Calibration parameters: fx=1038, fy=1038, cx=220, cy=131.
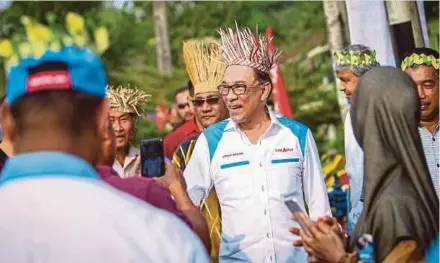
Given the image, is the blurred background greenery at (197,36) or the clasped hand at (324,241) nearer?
the clasped hand at (324,241)

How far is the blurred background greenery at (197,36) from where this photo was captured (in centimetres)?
2381

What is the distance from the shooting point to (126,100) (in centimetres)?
754

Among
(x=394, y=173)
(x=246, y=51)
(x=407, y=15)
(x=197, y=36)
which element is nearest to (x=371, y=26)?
(x=407, y=15)

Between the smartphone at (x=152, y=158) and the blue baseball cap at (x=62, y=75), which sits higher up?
the blue baseball cap at (x=62, y=75)

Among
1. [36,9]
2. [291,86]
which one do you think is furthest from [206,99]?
[36,9]

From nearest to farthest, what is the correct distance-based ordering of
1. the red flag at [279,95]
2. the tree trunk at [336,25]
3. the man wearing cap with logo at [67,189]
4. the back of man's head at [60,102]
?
the man wearing cap with logo at [67,189] < the back of man's head at [60,102] < the tree trunk at [336,25] < the red flag at [279,95]

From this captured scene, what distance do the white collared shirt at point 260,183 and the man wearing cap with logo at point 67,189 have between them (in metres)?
3.16

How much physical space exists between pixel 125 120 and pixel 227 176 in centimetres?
148

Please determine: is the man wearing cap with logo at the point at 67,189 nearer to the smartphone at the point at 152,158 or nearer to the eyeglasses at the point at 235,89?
the smartphone at the point at 152,158

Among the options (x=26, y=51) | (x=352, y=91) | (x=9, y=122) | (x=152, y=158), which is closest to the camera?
(x=26, y=51)

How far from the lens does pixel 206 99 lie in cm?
797

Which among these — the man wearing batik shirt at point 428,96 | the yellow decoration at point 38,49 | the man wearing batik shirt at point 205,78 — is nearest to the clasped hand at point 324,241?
the yellow decoration at point 38,49

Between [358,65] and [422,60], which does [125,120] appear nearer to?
[358,65]

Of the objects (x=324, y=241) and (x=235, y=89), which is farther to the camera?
(x=235, y=89)
